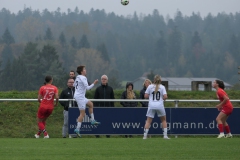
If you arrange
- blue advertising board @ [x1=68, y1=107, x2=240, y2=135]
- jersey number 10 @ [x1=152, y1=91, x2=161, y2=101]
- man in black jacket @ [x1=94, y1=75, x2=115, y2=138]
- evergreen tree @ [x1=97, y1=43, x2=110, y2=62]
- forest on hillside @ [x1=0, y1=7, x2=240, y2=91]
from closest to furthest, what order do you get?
jersey number 10 @ [x1=152, y1=91, x2=161, y2=101], blue advertising board @ [x1=68, y1=107, x2=240, y2=135], man in black jacket @ [x1=94, y1=75, x2=115, y2=138], forest on hillside @ [x1=0, y1=7, x2=240, y2=91], evergreen tree @ [x1=97, y1=43, x2=110, y2=62]

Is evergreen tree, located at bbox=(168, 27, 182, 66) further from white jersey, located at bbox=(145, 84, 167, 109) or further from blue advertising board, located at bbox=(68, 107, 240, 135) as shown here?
white jersey, located at bbox=(145, 84, 167, 109)

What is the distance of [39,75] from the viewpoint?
333 ft

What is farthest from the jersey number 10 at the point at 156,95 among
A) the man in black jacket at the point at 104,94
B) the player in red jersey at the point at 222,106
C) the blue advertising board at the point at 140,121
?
the man in black jacket at the point at 104,94

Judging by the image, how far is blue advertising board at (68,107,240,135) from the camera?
2286cm

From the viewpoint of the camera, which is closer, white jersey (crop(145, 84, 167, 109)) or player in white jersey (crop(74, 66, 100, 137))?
white jersey (crop(145, 84, 167, 109))

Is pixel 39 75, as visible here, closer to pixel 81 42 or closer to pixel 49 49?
pixel 49 49

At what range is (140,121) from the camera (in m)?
23.1

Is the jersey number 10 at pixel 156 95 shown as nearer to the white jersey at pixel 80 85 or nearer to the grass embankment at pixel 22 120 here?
the white jersey at pixel 80 85

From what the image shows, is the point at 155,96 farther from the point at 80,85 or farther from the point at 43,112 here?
the point at 43,112

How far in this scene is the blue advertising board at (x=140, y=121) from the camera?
2286 centimetres
